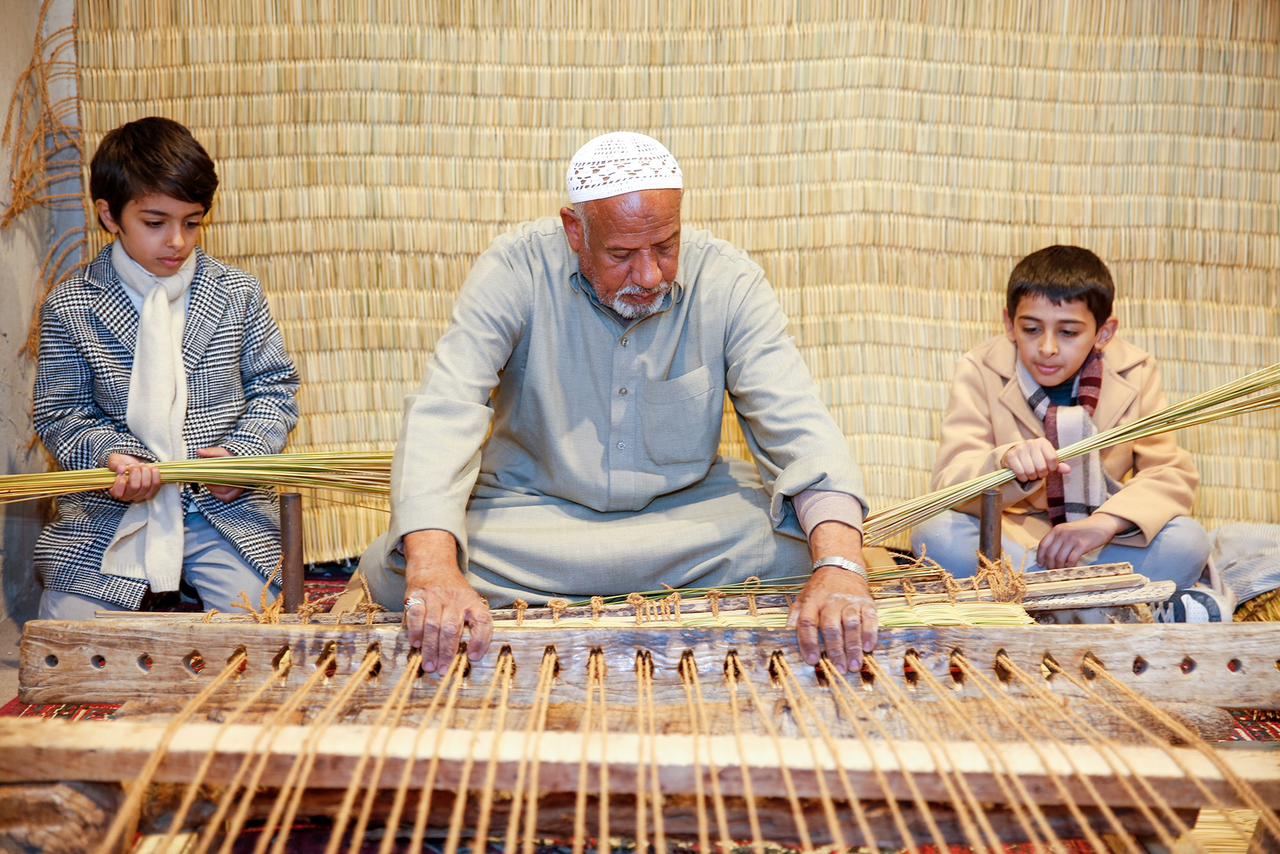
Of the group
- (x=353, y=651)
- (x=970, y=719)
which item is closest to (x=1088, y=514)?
(x=970, y=719)

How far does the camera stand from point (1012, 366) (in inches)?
110

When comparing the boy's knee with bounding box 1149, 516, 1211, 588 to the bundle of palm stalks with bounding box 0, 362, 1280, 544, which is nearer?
the bundle of palm stalks with bounding box 0, 362, 1280, 544

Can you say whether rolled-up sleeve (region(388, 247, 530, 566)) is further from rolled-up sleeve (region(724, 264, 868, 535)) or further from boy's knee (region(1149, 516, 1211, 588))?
boy's knee (region(1149, 516, 1211, 588))

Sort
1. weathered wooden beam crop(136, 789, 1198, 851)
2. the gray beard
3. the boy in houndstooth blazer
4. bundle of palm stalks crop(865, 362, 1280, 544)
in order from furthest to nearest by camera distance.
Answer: the boy in houndstooth blazer, bundle of palm stalks crop(865, 362, 1280, 544), the gray beard, weathered wooden beam crop(136, 789, 1198, 851)

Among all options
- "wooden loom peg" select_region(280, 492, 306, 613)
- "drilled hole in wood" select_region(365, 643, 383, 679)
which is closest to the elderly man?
"wooden loom peg" select_region(280, 492, 306, 613)

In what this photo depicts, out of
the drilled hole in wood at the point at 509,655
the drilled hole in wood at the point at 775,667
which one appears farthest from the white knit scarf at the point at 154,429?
the drilled hole in wood at the point at 775,667

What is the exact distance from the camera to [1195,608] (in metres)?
2.59

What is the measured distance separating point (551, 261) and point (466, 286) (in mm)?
177

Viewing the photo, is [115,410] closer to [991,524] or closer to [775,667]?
[775,667]

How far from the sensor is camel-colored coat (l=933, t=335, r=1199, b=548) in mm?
2666

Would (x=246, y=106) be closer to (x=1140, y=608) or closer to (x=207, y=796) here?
(x=207, y=796)

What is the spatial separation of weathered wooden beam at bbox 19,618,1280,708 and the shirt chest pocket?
2.12 ft

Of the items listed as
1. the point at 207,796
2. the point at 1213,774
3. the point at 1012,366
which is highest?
the point at 1012,366

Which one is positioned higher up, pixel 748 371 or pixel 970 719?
pixel 748 371
